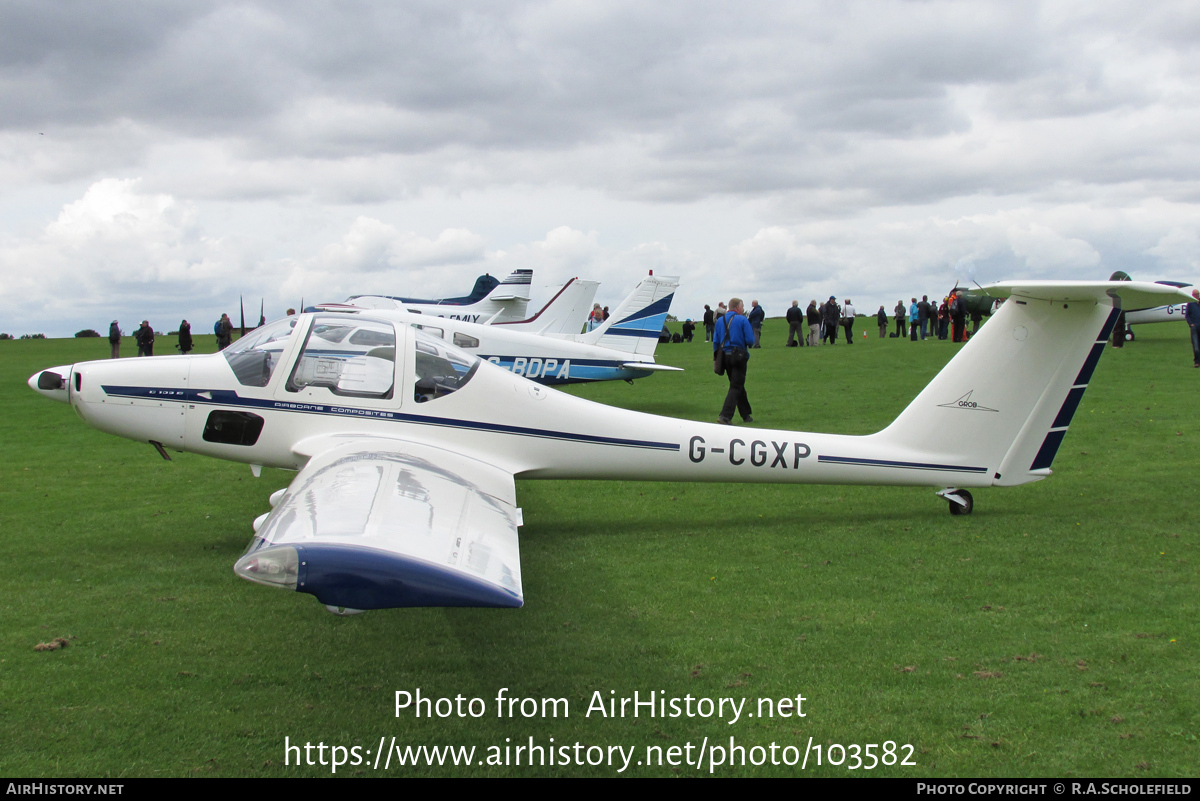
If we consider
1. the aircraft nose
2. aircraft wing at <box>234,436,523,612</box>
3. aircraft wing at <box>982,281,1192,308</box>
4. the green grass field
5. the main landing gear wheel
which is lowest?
the green grass field

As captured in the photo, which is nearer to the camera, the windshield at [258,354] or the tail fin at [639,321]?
the windshield at [258,354]

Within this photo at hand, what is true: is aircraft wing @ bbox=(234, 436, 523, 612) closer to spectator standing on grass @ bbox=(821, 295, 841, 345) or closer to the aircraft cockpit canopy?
the aircraft cockpit canopy

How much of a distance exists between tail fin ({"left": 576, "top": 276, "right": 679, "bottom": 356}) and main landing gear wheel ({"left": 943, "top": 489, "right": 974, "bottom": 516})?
12462 mm

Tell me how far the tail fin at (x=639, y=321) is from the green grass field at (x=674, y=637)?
11.0m

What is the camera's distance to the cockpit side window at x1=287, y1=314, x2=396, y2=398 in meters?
7.33

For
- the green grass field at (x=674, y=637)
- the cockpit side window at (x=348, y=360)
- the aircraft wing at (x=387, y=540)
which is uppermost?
the cockpit side window at (x=348, y=360)

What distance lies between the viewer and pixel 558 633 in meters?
5.56

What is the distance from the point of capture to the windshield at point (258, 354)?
739 centimetres

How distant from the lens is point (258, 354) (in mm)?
7512

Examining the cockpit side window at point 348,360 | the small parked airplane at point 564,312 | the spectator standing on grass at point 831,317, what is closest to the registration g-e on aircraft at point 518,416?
the cockpit side window at point 348,360

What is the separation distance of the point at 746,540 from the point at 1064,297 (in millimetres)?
3488

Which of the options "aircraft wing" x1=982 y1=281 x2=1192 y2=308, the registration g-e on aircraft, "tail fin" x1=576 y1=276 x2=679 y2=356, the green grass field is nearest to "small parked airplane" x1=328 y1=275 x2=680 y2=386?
"tail fin" x1=576 y1=276 x2=679 y2=356

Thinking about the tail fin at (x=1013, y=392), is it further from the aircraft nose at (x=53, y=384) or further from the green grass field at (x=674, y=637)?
the aircraft nose at (x=53, y=384)
